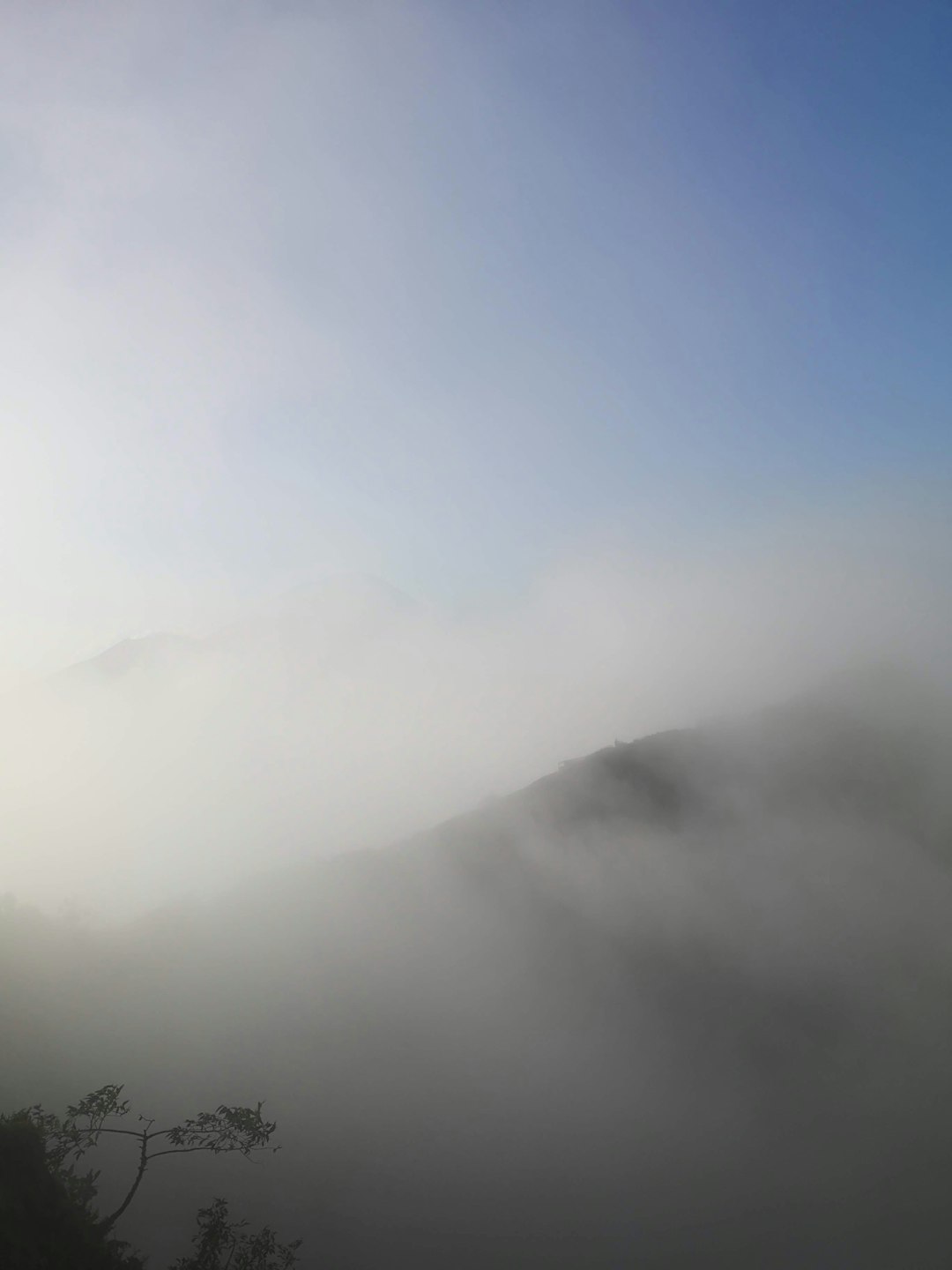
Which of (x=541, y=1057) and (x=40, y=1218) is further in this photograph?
(x=541, y=1057)

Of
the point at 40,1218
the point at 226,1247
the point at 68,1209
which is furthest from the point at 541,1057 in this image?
the point at 40,1218

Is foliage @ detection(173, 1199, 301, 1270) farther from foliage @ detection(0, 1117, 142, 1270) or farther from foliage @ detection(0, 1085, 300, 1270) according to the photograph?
foliage @ detection(0, 1117, 142, 1270)

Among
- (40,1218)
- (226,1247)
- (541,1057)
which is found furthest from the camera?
(541,1057)

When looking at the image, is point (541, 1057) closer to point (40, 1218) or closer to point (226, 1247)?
point (226, 1247)

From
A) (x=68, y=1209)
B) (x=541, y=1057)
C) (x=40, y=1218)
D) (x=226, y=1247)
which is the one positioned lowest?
(x=541, y=1057)

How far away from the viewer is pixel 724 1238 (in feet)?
445

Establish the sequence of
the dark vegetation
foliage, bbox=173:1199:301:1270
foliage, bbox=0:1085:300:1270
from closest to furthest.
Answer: foliage, bbox=0:1085:300:1270 < foliage, bbox=173:1199:301:1270 < the dark vegetation

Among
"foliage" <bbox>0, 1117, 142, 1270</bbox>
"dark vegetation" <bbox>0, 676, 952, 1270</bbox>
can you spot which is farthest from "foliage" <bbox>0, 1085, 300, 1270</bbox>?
"dark vegetation" <bbox>0, 676, 952, 1270</bbox>

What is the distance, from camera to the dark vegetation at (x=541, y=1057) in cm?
13412

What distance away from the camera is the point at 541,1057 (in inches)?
6855

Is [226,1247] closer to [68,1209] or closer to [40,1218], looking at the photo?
[68,1209]

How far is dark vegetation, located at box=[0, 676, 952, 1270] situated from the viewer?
13412cm

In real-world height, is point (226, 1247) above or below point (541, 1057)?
above

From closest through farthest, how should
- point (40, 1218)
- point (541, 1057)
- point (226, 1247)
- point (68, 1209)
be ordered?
1. point (40, 1218)
2. point (68, 1209)
3. point (226, 1247)
4. point (541, 1057)
